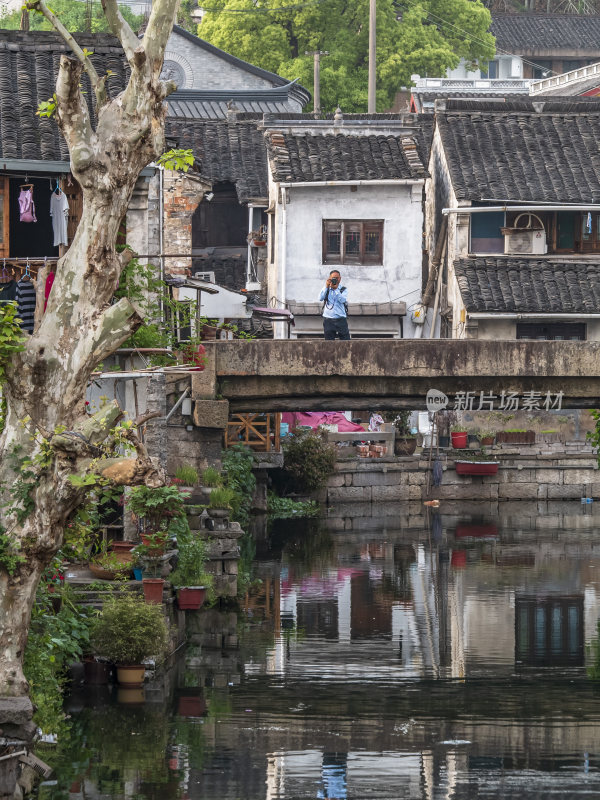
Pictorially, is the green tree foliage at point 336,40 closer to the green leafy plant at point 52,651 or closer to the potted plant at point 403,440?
the potted plant at point 403,440

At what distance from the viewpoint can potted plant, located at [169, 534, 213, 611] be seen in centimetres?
2414

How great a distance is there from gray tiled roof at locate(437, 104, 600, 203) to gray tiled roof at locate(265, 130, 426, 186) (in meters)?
1.35

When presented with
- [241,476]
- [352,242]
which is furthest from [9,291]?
[352,242]

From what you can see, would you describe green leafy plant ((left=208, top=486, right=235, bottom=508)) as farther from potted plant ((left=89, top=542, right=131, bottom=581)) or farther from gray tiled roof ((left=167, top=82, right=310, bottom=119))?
gray tiled roof ((left=167, top=82, right=310, bottom=119))

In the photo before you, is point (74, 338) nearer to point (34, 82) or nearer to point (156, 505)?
point (156, 505)

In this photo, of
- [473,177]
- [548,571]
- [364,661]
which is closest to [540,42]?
[473,177]

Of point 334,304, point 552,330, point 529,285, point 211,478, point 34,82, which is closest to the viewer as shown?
point 34,82

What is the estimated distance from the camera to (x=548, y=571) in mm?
32594

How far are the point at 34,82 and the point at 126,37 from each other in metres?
12.1

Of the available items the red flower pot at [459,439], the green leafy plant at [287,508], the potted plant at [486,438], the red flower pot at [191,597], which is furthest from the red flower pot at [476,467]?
the red flower pot at [191,597]

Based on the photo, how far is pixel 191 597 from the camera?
24.3 metres

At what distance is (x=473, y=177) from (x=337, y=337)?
15792 mm

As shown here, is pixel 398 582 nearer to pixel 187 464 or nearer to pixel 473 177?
pixel 187 464

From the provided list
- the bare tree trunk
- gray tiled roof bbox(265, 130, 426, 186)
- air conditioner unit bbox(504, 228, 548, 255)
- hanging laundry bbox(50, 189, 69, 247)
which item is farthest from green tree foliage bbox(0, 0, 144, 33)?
the bare tree trunk
